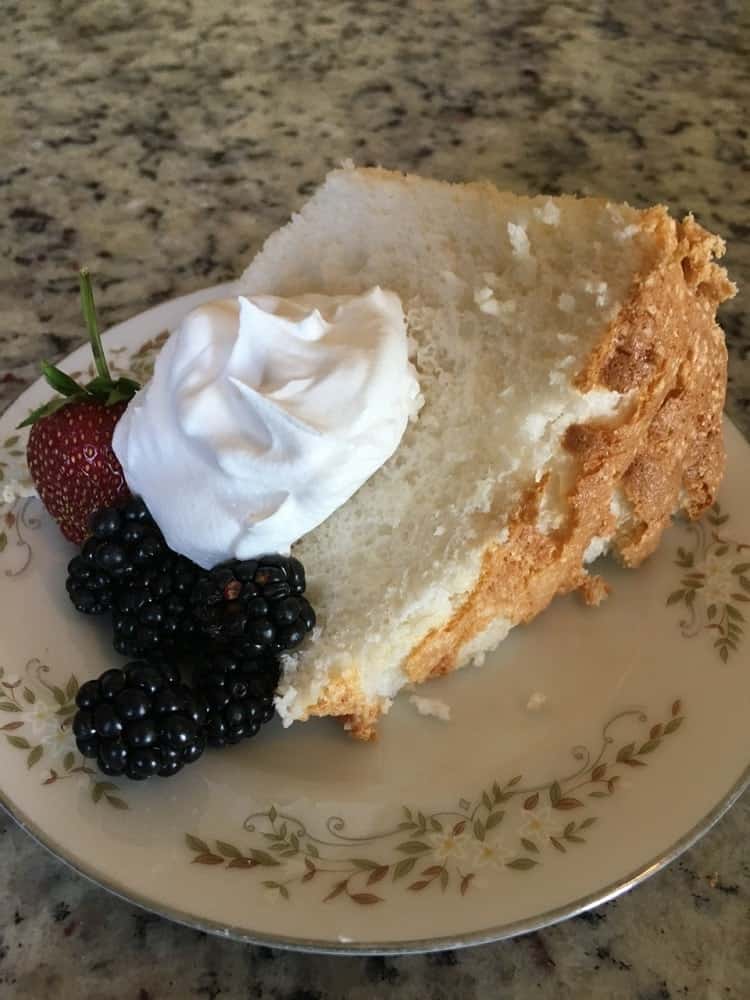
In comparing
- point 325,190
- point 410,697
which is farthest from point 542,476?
point 325,190

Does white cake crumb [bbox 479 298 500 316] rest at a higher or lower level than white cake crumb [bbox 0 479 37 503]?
higher

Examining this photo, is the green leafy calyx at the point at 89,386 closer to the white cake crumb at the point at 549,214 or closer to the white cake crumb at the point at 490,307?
the white cake crumb at the point at 490,307

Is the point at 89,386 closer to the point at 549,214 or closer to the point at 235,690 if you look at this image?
the point at 235,690

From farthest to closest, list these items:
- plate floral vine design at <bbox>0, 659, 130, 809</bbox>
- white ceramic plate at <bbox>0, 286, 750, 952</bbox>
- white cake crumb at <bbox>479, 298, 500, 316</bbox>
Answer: white cake crumb at <bbox>479, 298, 500, 316</bbox>, plate floral vine design at <bbox>0, 659, 130, 809</bbox>, white ceramic plate at <bbox>0, 286, 750, 952</bbox>

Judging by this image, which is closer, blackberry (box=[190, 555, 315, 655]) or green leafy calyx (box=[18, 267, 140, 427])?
blackberry (box=[190, 555, 315, 655])

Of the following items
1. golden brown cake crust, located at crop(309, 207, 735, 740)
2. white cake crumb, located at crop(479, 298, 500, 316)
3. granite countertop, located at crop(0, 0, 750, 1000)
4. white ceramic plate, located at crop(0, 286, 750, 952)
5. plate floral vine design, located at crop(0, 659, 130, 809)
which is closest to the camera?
white ceramic plate, located at crop(0, 286, 750, 952)

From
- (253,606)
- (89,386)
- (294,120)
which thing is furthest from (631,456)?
(294,120)

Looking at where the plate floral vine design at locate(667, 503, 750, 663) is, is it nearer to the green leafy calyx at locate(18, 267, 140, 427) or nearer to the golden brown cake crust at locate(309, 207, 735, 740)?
the golden brown cake crust at locate(309, 207, 735, 740)

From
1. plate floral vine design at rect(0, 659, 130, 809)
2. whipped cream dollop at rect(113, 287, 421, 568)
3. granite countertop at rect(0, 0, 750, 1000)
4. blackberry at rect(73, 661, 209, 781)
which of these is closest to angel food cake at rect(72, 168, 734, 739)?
whipped cream dollop at rect(113, 287, 421, 568)
